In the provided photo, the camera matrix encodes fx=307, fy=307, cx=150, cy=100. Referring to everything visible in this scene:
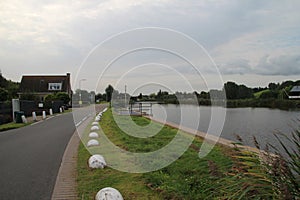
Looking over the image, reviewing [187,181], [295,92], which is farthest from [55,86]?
[187,181]

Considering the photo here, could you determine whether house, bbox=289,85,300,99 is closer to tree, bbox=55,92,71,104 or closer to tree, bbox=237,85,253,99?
tree, bbox=237,85,253,99

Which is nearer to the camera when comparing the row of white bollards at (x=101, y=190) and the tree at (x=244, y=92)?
the row of white bollards at (x=101, y=190)

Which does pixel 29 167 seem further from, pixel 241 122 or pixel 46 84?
pixel 46 84

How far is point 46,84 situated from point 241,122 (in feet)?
159

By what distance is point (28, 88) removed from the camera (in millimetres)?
59344

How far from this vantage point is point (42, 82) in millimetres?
61625

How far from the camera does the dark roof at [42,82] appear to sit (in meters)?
60.3

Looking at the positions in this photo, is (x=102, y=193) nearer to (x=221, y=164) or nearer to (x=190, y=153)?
(x=221, y=164)

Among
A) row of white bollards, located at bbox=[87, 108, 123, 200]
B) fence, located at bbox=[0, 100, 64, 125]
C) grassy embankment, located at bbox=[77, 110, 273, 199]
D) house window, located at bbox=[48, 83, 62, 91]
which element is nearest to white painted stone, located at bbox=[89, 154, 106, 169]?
row of white bollards, located at bbox=[87, 108, 123, 200]

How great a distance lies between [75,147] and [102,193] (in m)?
5.83

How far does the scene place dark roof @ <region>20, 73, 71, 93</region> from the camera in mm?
60272

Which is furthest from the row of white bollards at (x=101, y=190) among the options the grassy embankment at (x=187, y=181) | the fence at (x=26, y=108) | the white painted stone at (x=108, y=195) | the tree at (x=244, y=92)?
the tree at (x=244, y=92)

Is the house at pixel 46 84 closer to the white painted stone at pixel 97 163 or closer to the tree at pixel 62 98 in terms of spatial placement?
the tree at pixel 62 98

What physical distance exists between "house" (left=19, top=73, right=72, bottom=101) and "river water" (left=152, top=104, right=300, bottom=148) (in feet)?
92.1
